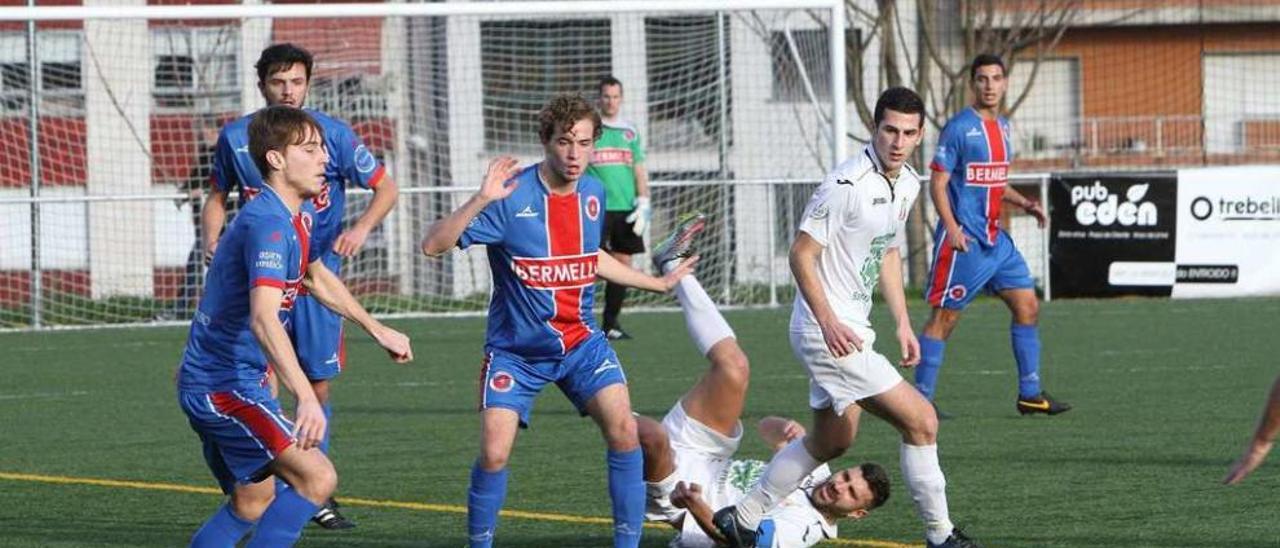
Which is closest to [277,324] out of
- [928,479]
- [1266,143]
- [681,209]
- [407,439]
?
[928,479]

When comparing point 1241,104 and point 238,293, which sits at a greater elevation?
point 1241,104

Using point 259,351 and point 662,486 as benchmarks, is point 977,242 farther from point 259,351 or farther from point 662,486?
point 259,351

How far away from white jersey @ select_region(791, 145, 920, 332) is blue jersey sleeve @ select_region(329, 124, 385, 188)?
211 centimetres

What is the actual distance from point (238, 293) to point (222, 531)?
0.76 m

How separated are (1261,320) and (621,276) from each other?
465 inches

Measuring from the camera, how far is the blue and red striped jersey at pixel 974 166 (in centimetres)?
1190

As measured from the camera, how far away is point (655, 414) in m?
12.2

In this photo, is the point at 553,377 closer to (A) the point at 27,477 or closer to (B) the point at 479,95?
(A) the point at 27,477

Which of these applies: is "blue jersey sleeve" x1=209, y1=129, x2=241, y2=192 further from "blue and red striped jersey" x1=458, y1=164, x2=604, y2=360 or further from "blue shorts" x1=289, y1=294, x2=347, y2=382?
"blue and red striped jersey" x1=458, y1=164, x2=604, y2=360

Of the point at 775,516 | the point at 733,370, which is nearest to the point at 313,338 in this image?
the point at 733,370

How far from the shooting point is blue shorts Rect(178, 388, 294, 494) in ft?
20.9

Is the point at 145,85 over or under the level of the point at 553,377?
over

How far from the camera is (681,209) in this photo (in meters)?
23.2

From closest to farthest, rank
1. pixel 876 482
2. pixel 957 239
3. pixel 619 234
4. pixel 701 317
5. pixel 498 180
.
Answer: pixel 498 180 → pixel 876 482 → pixel 701 317 → pixel 957 239 → pixel 619 234
